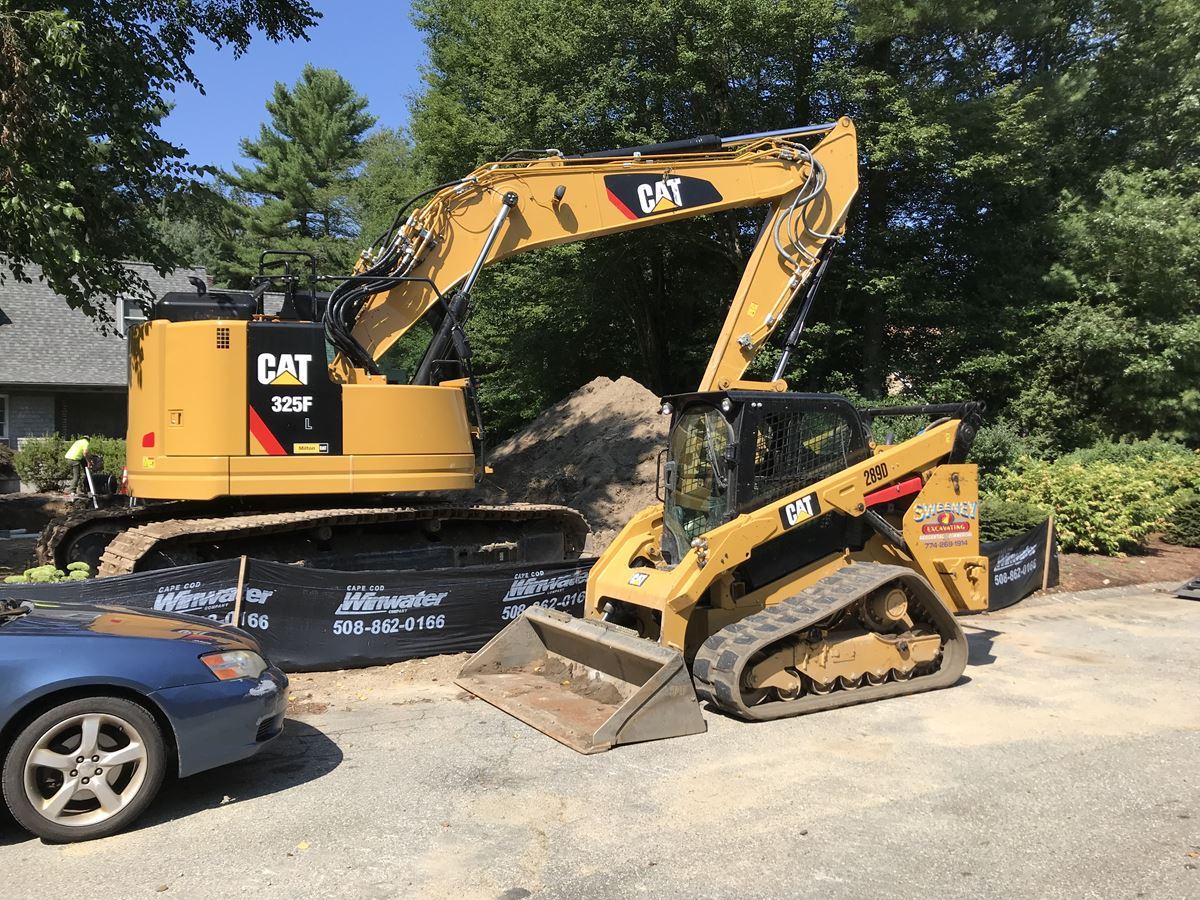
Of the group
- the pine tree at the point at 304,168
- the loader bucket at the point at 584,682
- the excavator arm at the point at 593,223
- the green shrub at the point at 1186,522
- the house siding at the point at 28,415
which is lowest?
the loader bucket at the point at 584,682

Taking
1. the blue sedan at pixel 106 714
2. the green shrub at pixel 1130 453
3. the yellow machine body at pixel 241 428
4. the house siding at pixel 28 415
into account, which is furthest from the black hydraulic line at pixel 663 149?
the house siding at pixel 28 415

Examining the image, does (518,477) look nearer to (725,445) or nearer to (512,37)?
(512,37)

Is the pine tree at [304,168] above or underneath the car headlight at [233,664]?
above

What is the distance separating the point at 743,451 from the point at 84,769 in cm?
455

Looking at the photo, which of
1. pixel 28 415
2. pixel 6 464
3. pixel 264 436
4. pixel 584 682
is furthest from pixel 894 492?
pixel 28 415

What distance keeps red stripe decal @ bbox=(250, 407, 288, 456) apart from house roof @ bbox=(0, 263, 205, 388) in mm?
18286

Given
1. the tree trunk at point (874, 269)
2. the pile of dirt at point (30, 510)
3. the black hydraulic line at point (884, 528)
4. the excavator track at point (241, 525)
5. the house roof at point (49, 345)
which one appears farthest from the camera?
the house roof at point (49, 345)

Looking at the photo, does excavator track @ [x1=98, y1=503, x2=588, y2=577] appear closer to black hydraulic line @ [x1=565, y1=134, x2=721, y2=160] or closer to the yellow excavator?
the yellow excavator

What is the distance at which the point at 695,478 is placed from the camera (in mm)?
7301

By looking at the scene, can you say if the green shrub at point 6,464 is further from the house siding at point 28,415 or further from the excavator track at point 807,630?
the excavator track at point 807,630

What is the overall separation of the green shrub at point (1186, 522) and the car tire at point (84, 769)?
15.5 meters

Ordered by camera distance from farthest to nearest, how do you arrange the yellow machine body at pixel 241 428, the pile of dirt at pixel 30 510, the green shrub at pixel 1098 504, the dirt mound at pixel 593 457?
1. the pile of dirt at pixel 30 510
2. the dirt mound at pixel 593 457
3. the green shrub at pixel 1098 504
4. the yellow machine body at pixel 241 428

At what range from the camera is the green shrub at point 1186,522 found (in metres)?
14.7

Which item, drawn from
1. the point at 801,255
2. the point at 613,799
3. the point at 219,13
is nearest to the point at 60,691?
the point at 613,799
